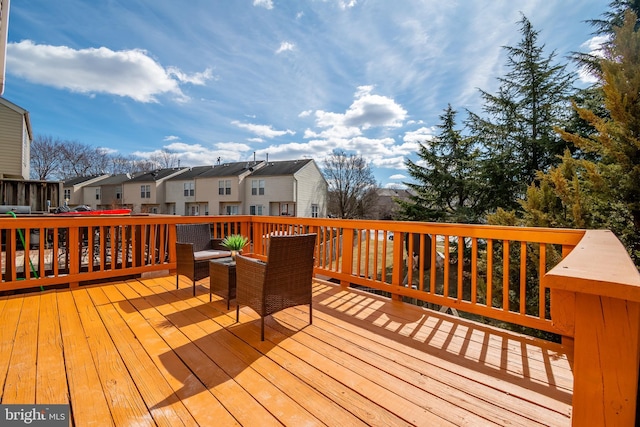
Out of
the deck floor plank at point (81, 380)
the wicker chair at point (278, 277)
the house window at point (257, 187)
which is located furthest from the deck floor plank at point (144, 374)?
the house window at point (257, 187)

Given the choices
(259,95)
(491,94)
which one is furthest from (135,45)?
(491,94)

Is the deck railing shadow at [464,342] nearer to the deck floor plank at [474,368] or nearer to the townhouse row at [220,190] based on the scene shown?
the deck floor plank at [474,368]

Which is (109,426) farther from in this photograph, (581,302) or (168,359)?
(581,302)

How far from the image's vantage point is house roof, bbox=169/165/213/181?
27938 mm

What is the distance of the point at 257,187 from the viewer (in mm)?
25016

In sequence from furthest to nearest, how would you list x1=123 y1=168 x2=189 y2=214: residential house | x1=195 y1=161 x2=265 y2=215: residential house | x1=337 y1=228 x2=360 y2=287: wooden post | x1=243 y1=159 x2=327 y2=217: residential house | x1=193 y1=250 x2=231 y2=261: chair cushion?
x1=123 y1=168 x2=189 y2=214: residential house
x1=195 y1=161 x2=265 y2=215: residential house
x1=243 y1=159 x2=327 y2=217: residential house
x1=337 y1=228 x2=360 y2=287: wooden post
x1=193 y1=250 x2=231 y2=261: chair cushion

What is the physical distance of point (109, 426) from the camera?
148 cm

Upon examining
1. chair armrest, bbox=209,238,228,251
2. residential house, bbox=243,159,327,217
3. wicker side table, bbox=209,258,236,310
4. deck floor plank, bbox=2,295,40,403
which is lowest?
deck floor plank, bbox=2,295,40,403

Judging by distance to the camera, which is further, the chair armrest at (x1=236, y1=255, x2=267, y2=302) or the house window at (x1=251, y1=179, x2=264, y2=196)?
the house window at (x1=251, y1=179, x2=264, y2=196)

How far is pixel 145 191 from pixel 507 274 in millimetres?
32778

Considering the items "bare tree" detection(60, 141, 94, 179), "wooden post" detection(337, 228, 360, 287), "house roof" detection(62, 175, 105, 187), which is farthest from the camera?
"house roof" detection(62, 175, 105, 187)

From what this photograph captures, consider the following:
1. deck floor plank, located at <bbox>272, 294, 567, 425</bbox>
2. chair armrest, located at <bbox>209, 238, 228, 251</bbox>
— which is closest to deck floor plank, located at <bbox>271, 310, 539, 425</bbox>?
deck floor plank, located at <bbox>272, 294, 567, 425</bbox>

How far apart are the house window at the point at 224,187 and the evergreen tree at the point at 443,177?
17.1m

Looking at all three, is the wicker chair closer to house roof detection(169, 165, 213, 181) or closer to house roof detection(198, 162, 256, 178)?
house roof detection(198, 162, 256, 178)
